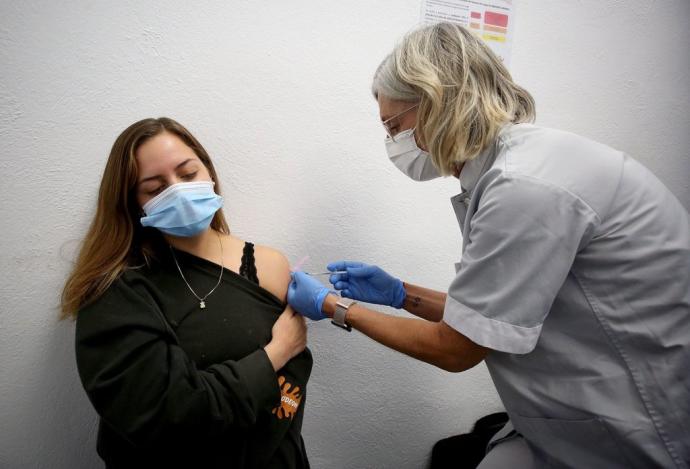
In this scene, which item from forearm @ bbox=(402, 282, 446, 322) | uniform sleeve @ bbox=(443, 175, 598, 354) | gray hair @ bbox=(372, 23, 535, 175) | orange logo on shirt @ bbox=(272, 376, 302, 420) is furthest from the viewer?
forearm @ bbox=(402, 282, 446, 322)

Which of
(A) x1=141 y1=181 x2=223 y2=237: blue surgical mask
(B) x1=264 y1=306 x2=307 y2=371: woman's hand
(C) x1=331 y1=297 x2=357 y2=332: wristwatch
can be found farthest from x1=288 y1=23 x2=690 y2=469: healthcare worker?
(A) x1=141 y1=181 x2=223 y2=237: blue surgical mask

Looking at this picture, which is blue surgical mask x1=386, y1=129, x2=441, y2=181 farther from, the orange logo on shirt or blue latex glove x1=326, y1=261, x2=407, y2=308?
the orange logo on shirt

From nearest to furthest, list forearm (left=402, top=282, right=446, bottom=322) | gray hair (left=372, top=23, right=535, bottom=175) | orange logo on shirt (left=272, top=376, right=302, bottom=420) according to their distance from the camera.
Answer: gray hair (left=372, top=23, right=535, bottom=175), orange logo on shirt (left=272, top=376, right=302, bottom=420), forearm (left=402, top=282, right=446, bottom=322)

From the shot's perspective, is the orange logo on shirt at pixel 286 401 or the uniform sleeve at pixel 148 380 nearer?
the uniform sleeve at pixel 148 380

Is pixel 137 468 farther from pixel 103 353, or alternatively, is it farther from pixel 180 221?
pixel 180 221

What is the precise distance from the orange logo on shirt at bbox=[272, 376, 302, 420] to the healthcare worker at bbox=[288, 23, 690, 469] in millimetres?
299

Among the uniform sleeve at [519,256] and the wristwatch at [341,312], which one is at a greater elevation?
the uniform sleeve at [519,256]

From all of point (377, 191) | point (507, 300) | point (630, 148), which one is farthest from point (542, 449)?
point (630, 148)

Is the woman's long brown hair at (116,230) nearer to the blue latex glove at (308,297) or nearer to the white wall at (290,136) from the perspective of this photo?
the white wall at (290,136)

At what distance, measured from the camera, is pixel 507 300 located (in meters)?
0.71

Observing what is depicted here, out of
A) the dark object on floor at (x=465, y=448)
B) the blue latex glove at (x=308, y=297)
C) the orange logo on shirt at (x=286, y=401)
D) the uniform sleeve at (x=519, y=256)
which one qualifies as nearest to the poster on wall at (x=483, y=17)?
the uniform sleeve at (x=519, y=256)

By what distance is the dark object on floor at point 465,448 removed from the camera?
1.42 meters

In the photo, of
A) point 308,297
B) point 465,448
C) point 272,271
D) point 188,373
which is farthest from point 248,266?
point 465,448

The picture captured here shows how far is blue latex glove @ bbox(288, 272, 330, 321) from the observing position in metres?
0.97
